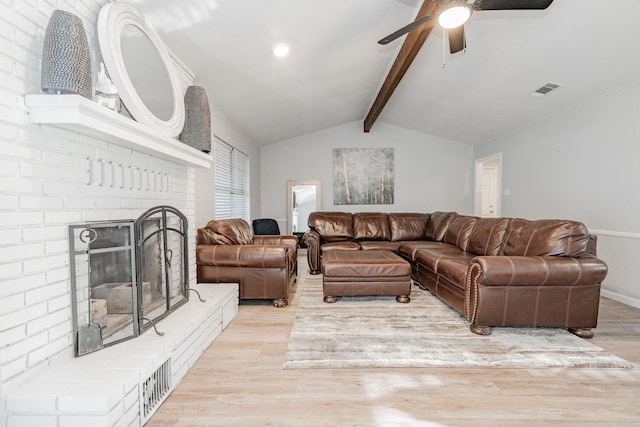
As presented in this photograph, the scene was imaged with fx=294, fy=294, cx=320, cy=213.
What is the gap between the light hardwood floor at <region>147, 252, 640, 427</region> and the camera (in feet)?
4.75

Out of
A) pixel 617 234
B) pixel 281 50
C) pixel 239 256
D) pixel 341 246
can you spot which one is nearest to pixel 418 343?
pixel 239 256

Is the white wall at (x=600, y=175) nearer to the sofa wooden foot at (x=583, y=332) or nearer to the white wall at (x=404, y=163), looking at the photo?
the sofa wooden foot at (x=583, y=332)

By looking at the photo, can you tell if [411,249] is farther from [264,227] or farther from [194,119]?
[194,119]

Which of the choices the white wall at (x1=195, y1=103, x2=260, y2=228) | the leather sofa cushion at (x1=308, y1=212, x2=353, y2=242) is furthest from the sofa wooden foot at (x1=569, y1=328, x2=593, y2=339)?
the white wall at (x1=195, y1=103, x2=260, y2=228)

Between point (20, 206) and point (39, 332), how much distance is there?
56 centimetres

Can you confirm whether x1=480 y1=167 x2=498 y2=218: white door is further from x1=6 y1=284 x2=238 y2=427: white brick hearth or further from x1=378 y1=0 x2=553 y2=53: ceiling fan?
x1=6 y1=284 x2=238 y2=427: white brick hearth

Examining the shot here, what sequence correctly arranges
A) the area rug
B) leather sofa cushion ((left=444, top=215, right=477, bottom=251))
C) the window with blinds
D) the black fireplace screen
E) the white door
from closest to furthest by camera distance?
1. the black fireplace screen
2. the area rug
3. leather sofa cushion ((left=444, top=215, right=477, bottom=251))
4. the window with blinds
5. the white door

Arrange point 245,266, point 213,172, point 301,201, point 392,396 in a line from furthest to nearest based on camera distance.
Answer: point 301,201 → point 213,172 → point 245,266 → point 392,396

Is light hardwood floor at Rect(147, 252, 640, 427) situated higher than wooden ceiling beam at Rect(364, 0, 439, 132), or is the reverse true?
wooden ceiling beam at Rect(364, 0, 439, 132)

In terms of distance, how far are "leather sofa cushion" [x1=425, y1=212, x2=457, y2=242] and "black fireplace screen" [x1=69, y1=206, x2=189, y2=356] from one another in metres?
3.88

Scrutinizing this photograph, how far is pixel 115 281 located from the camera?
5.62 ft

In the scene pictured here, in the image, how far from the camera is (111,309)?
5.51ft

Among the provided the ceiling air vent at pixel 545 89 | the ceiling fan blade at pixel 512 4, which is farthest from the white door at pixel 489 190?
the ceiling fan blade at pixel 512 4

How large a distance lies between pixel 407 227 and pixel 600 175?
2.47 m
